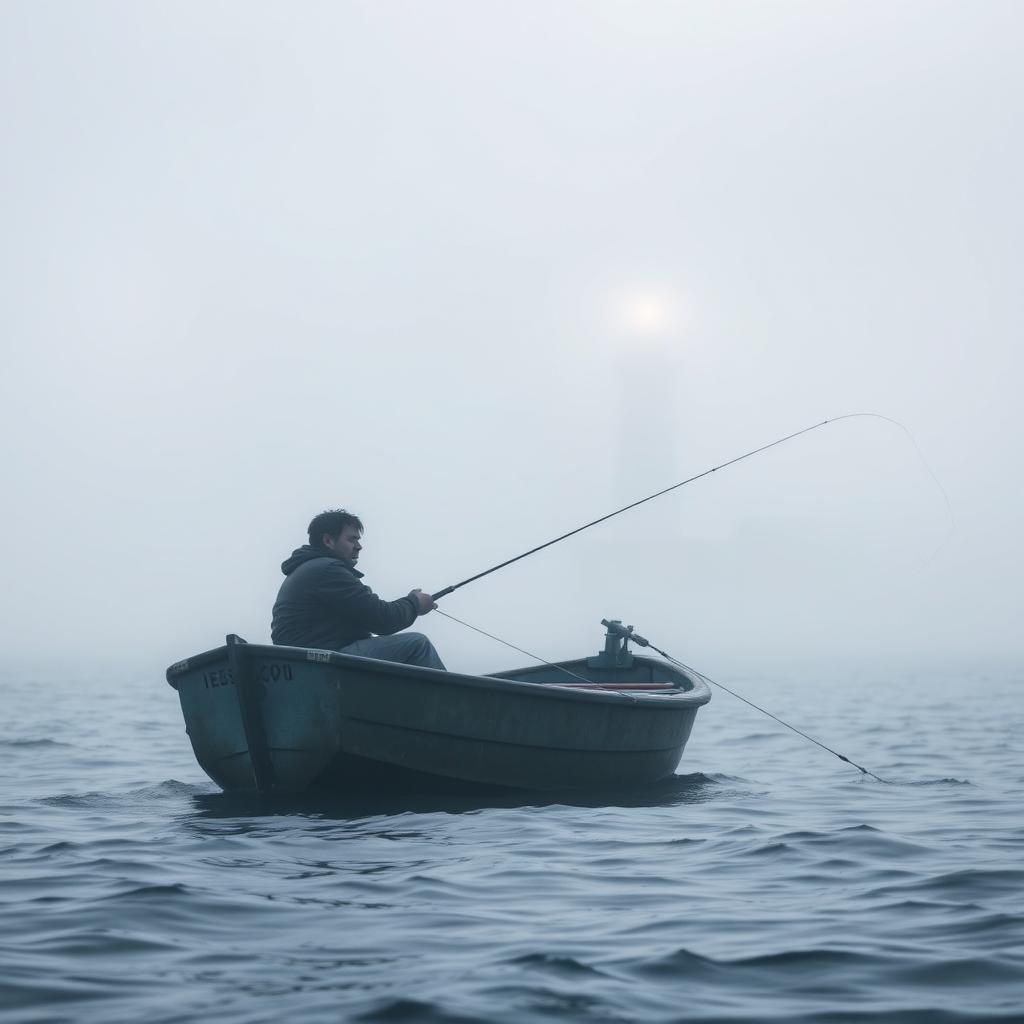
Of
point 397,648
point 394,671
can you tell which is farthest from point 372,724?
point 397,648

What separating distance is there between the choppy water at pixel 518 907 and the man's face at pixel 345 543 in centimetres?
185

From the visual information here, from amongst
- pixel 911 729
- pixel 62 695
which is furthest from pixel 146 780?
pixel 62 695

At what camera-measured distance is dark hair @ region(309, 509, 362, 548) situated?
9.32 meters

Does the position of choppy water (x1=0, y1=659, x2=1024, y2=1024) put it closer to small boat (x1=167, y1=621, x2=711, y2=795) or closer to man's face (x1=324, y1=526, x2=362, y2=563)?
small boat (x1=167, y1=621, x2=711, y2=795)

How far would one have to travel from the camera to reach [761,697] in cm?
4019

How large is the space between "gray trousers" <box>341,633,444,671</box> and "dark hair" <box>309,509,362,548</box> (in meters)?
0.82

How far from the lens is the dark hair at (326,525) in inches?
367

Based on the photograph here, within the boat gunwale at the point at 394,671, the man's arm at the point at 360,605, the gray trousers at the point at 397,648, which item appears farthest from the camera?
the gray trousers at the point at 397,648

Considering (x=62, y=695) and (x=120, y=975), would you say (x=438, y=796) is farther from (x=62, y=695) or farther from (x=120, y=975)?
(x=62, y=695)

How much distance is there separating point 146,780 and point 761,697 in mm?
30633

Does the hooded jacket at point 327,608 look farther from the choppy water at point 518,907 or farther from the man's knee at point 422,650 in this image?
the choppy water at point 518,907

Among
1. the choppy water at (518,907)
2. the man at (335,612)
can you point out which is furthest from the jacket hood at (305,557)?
the choppy water at (518,907)

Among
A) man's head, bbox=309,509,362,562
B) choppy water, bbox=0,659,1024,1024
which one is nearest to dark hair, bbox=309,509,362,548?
man's head, bbox=309,509,362,562

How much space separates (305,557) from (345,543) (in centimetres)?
36
